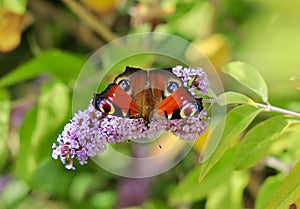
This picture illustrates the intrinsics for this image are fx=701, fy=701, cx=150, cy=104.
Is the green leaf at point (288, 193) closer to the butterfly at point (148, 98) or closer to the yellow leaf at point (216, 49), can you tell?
the butterfly at point (148, 98)

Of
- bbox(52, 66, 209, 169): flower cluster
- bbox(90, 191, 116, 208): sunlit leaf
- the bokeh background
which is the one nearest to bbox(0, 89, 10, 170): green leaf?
the bokeh background

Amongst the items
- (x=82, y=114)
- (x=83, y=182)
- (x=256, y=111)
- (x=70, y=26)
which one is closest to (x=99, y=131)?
(x=82, y=114)

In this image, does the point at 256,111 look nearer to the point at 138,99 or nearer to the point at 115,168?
the point at 138,99

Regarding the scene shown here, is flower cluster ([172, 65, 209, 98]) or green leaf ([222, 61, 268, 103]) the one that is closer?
flower cluster ([172, 65, 209, 98])

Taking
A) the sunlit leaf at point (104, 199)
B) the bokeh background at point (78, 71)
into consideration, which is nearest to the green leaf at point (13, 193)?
the bokeh background at point (78, 71)

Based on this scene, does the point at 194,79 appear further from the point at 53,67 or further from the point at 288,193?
the point at 53,67

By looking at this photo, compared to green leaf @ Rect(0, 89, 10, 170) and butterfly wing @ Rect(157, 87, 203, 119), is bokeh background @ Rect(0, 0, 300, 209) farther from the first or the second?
butterfly wing @ Rect(157, 87, 203, 119)
